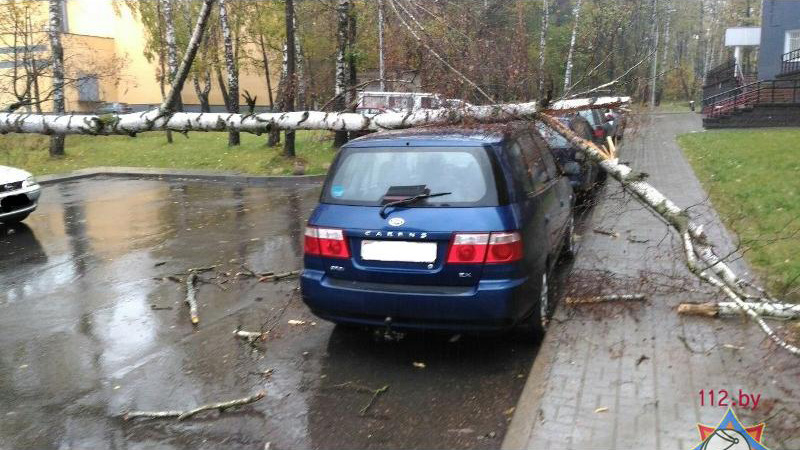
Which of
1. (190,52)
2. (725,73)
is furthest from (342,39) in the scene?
(725,73)

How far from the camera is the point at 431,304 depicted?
4453mm

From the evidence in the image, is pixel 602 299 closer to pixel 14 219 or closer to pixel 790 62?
pixel 14 219

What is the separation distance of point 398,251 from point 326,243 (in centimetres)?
58

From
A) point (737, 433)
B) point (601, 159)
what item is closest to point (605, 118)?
point (601, 159)

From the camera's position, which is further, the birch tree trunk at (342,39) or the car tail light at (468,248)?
the birch tree trunk at (342,39)

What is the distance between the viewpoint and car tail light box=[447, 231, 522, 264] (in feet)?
14.5

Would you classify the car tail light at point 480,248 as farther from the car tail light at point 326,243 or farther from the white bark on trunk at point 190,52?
the white bark on trunk at point 190,52

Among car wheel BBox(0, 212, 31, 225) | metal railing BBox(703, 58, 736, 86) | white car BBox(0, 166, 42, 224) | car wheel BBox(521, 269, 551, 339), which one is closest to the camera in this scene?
car wheel BBox(521, 269, 551, 339)

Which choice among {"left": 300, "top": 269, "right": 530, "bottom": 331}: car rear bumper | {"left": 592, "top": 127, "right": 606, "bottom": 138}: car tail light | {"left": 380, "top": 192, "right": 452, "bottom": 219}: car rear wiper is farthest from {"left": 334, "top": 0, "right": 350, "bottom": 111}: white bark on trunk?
{"left": 300, "top": 269, "right": 530, "bottom": 331}: car rear bumper

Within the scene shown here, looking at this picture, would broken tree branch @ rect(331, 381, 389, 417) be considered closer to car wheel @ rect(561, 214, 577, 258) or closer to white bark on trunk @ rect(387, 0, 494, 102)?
car wheel @ rect(561, 214, 577, 258)

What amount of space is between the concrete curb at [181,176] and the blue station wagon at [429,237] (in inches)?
434

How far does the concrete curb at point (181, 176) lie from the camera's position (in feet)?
52.6

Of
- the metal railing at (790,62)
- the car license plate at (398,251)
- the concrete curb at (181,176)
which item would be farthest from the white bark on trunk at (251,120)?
the metal railing at (790,62)

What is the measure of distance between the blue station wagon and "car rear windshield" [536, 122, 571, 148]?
1.76m
